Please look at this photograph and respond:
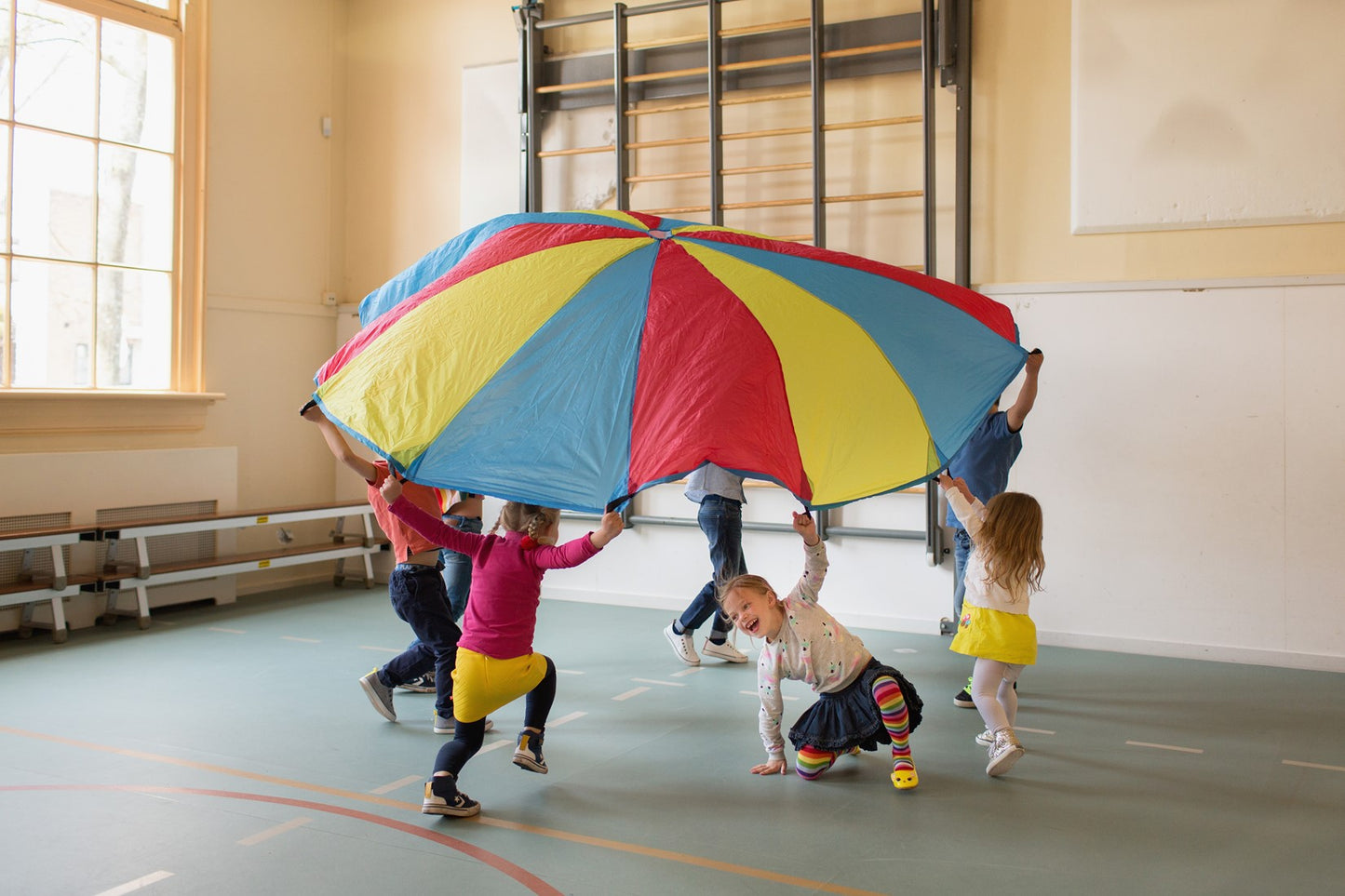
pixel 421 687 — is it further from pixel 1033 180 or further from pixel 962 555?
pixel 1033 180

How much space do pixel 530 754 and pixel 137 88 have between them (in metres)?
5.04

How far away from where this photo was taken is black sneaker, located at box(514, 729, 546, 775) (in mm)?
3406

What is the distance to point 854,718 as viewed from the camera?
3498 millimetres

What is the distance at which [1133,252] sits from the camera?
18.1ft

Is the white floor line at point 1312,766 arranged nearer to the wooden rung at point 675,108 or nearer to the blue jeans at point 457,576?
the blue jeans at point 457,576

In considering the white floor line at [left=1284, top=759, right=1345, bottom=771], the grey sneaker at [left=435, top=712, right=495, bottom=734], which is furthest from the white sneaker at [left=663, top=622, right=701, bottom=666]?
the white floor line at [left=1284, top=759, right=1345, bottom=771]

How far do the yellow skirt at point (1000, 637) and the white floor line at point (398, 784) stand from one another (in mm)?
1697

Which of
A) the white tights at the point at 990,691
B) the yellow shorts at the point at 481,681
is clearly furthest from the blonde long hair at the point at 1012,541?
the yellow shorts at the point at 481,681

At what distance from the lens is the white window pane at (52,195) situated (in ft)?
19.5

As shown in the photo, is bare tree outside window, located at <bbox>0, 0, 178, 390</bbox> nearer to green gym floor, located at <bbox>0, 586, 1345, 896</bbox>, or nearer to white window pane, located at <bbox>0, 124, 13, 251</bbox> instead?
white window pane, located at <bbox>0, 124, 13, 251</bbox>

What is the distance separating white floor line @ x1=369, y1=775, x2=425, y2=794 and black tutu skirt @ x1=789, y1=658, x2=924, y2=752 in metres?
1.18

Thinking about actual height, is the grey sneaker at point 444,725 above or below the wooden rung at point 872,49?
below

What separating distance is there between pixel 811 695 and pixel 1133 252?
2.76 m

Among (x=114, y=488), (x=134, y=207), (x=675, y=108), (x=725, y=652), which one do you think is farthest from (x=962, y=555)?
(x=134, y=207)
